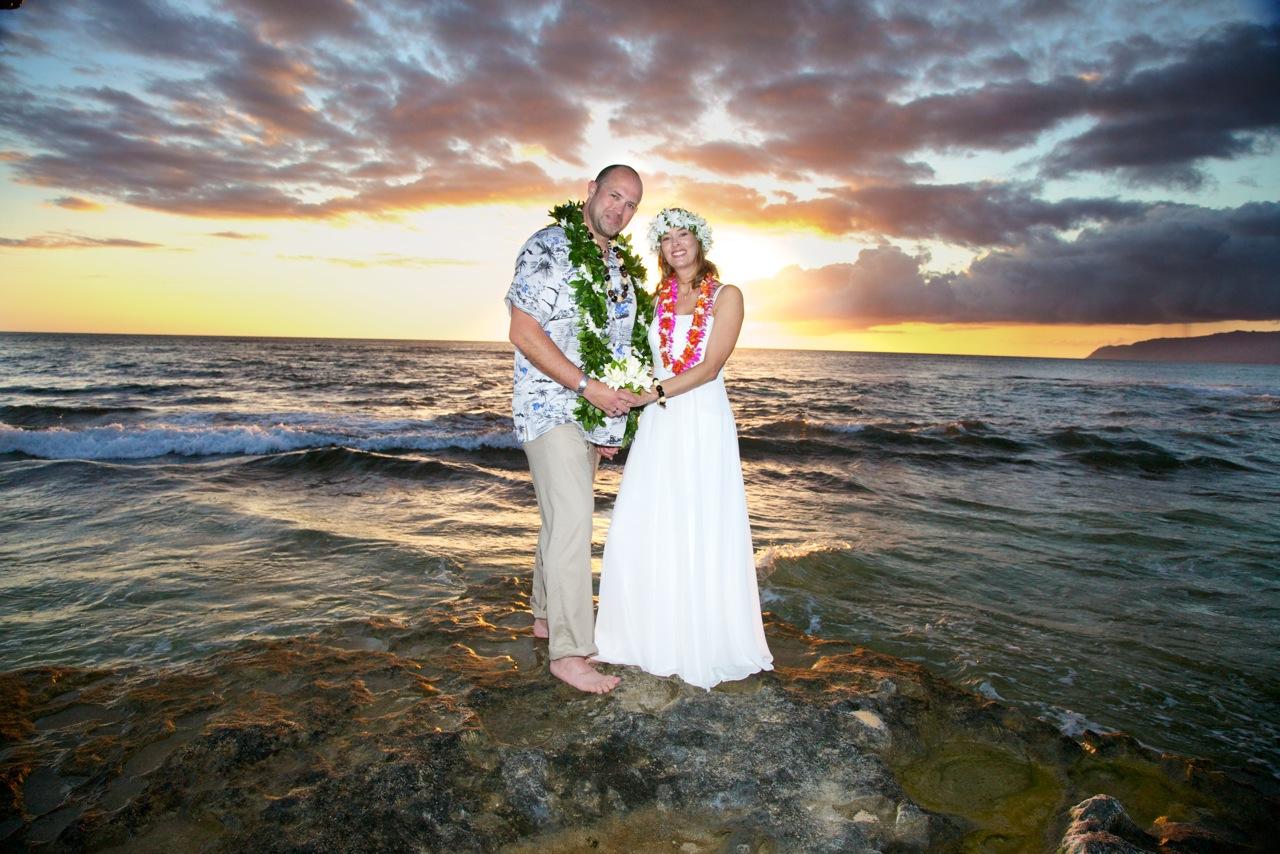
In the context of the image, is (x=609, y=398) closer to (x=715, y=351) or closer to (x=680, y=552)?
(x=715, y=351)

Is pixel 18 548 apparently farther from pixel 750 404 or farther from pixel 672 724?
pixel 750 404

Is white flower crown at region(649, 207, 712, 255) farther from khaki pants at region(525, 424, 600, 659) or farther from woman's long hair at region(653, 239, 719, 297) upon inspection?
khaki pants at region(525, 424, 600, 659)

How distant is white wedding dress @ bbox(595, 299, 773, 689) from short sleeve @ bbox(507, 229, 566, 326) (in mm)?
948

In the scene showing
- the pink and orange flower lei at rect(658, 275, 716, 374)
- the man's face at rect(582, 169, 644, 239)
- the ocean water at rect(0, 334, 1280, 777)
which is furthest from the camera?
the ocean water at rect(0, 334, 1280, 777)

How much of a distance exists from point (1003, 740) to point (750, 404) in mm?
24339

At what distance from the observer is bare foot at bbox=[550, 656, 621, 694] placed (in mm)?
3826

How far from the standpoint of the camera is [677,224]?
4367 millimetres

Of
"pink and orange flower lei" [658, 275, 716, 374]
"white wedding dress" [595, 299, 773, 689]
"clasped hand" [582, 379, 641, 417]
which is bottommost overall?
"white wedding dress" [595, 299, 773, 689]

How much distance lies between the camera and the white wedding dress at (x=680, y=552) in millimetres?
4141

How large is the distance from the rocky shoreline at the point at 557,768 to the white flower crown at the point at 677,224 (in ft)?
9.59

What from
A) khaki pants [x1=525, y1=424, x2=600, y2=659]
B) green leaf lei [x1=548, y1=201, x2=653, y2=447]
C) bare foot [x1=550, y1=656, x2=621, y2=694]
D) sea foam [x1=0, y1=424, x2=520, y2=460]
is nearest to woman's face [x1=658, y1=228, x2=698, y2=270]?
green leaf lei [x1=548, y1=201, x2=653, y2=447]

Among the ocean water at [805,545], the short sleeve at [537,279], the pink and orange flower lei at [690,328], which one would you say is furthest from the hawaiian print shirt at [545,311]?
the ocean water at [805,545]

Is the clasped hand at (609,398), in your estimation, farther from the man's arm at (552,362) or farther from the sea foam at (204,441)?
the sea foam at (204,441)

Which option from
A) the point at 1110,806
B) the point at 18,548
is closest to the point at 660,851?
the point at 1110,806
